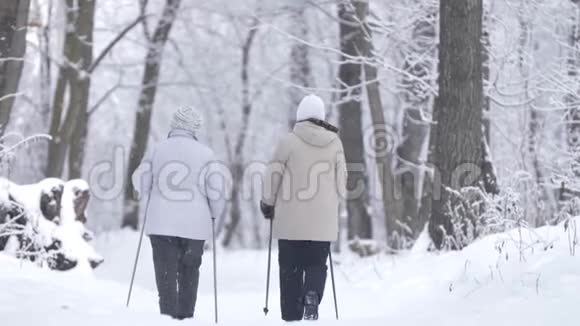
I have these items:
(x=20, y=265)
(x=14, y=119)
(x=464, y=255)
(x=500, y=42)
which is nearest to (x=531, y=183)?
(x=500, y=42)

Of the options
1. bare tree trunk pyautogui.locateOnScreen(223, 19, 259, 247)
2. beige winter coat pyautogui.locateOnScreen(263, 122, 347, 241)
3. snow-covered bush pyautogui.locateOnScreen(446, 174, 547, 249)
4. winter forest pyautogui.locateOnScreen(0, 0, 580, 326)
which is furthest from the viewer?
bare tree trunk pyautogui.locateOnScreen(223, 19, 259, 247)

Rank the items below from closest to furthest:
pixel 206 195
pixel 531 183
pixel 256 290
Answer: pixel 206 195 → pixel 256 290 → pixel 531 183

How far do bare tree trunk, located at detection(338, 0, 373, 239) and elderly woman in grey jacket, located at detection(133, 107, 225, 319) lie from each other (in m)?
6.76

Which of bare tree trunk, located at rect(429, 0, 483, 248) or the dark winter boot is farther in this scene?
bare tree trunk, located at rect(429, 0, 483, 248)

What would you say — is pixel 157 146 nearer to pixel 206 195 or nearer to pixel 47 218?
pixel 206 195

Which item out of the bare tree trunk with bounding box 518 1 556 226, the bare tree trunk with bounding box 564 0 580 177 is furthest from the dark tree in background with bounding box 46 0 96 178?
the bare tree trunk with bounding box 564 0 580 177

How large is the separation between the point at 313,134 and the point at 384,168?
25.2ft

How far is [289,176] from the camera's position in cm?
746

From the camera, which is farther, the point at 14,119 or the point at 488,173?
the point at 14,119

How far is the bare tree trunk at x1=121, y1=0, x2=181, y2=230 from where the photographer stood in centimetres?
2008

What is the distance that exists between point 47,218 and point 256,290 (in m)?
3.33

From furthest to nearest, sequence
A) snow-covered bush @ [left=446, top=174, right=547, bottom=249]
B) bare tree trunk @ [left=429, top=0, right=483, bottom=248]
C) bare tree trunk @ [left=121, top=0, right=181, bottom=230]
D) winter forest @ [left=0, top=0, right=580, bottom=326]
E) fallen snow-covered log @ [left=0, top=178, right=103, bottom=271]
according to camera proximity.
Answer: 1. bare tree trunk @ [left=121, top=0, right=181, bottom=230]
2. bare tree trunk @ [left=429, top=0, right=483, bottom=248]
3. fallen snow-covered log @ [left=0, top=178, right=103, bottom=271]
4. snow-covered bush @ [left=446, top=174, right=547, bottom=249]
5. winter forest @ [left=0, top=0, right=580, bottom=326]

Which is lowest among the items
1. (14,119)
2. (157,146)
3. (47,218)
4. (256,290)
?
(256,290)

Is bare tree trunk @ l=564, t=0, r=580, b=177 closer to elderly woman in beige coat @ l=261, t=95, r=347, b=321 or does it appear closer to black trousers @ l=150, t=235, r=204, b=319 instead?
elderly woman in beige coat @ l=261, t=95, r=347, b=321
